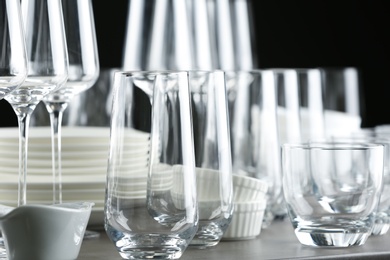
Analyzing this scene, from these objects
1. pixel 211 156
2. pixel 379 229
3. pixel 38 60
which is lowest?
pixel 379 229

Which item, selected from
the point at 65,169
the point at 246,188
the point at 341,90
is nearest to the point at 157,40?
the point at 65,169

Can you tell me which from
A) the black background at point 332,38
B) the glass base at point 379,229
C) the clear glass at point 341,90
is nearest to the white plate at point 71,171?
the glass base at point 379,229

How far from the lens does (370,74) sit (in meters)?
3.31

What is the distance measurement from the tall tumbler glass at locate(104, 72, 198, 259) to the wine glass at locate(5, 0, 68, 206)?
0.09 metres

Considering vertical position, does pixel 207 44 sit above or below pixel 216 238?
above

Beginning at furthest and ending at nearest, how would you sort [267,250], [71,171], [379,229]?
[71,171] → [379,229] → [267,250]

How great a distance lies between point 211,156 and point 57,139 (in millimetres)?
253

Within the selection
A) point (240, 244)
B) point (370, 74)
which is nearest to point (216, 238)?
point (240, 244)

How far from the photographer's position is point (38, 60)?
101cm

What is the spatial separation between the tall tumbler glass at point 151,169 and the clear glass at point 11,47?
99mm

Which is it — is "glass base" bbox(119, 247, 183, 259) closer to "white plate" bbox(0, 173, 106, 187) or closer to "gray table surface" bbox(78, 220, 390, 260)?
"gray table surface" bbox(78, 220, 390, 260)

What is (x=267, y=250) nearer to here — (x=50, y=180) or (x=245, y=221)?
(x=245, y=221)

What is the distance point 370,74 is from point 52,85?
96.3 inches

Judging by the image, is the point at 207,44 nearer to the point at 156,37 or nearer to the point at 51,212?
the point at 156,37
